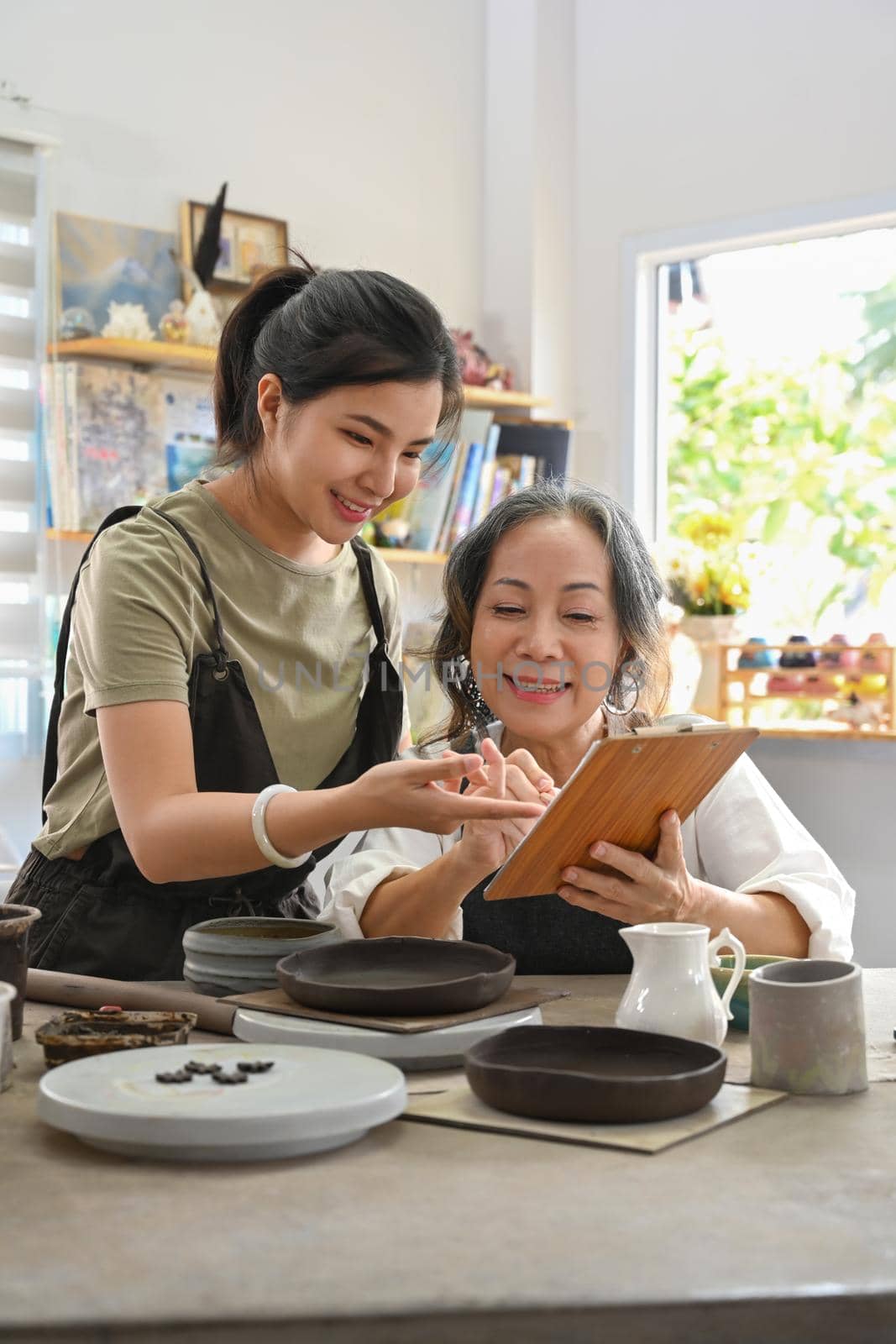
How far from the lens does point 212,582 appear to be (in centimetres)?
196

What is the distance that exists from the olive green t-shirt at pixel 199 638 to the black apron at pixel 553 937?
0.33m

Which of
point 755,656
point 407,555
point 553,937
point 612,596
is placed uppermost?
point 407,555

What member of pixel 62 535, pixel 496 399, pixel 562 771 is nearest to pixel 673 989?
pixel 562 771

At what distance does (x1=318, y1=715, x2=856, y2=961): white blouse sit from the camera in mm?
1839

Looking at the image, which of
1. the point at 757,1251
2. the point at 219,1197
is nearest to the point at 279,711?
the point at 219,1197

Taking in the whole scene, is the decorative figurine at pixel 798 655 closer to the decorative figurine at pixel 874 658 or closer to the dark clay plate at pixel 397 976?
the decorative figurine at pixel 874 658

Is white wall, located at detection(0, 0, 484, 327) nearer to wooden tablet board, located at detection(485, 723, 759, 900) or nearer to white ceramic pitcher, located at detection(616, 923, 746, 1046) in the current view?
wooden tablet board, located at detection(485, 723, 759, 900)

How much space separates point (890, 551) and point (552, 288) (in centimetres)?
135

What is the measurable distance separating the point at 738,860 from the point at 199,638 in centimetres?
80

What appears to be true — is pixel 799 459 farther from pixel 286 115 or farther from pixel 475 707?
pixel 475 707

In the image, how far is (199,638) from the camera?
6.32 ft

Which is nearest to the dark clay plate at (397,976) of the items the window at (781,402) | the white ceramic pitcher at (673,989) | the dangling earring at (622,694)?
the white ceramic pitcher at (673,989)

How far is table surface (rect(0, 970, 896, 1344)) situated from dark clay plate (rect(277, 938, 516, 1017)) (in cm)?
21

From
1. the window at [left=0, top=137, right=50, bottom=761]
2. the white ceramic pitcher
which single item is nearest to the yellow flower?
the window at [left=0, top=137, right=50, bottom=761]
